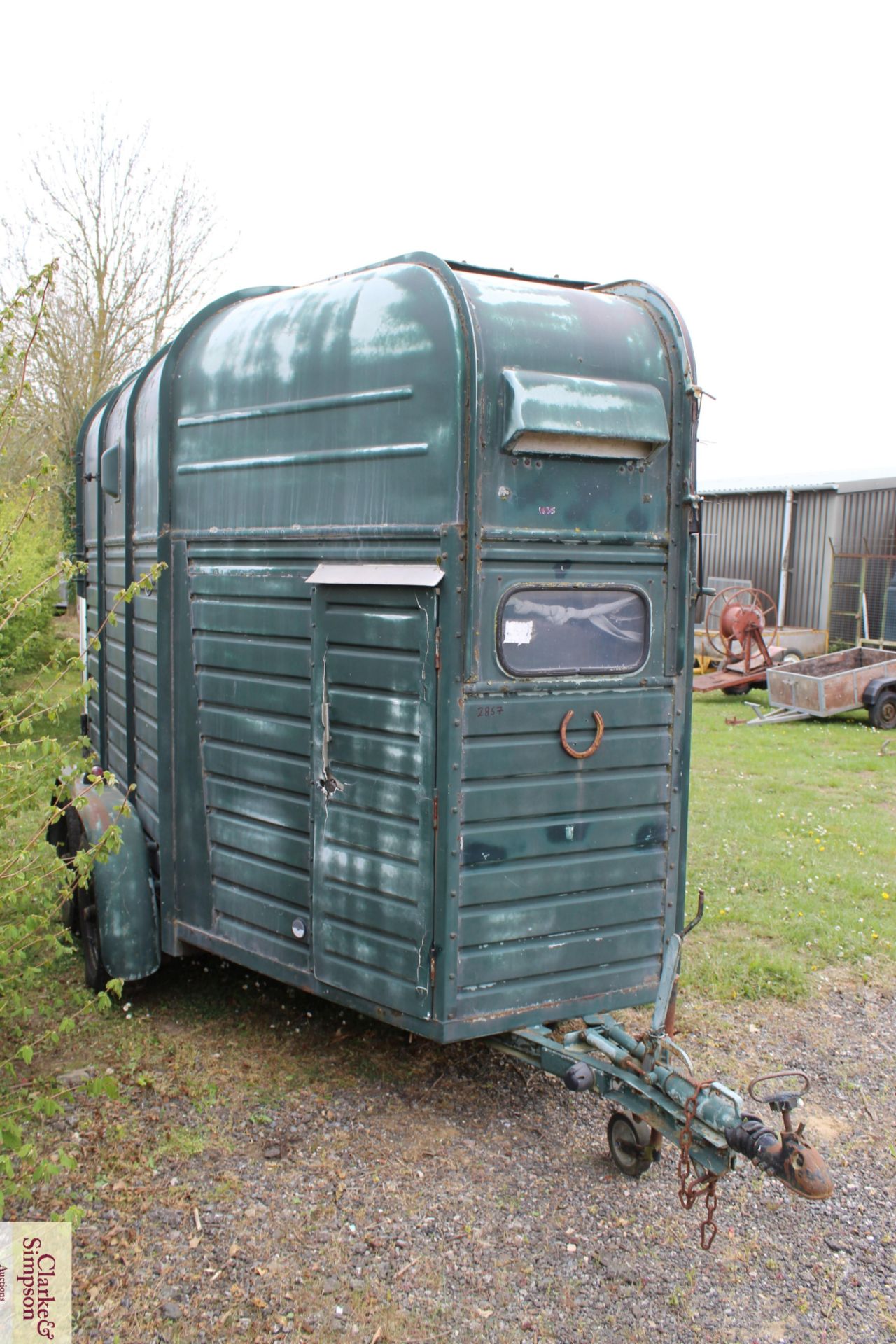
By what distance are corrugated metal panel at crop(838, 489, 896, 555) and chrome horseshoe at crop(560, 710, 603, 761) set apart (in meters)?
18.7

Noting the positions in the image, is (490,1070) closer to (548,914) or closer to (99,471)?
(548,914)

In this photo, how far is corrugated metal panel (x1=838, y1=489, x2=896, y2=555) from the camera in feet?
69.0

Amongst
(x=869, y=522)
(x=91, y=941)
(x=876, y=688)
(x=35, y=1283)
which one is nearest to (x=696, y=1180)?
(x=35, y=1283)

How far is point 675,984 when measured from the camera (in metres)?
4.61

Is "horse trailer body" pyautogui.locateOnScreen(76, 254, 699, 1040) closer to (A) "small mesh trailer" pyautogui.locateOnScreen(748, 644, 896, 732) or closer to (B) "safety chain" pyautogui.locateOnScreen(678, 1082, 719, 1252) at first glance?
(B) "safety chain" pyautogui.locateOnScreen(678, 1082, 719, 1252)

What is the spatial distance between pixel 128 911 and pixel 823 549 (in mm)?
19222

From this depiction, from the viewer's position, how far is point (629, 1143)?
4.18 m

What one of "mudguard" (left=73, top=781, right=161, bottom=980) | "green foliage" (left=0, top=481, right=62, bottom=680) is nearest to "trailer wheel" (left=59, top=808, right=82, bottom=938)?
"mudguard" (left=73, top=781, right=161, bottom=980)

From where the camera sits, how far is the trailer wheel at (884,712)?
15.1 m

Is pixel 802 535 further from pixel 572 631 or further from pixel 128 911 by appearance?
pixel 128 911

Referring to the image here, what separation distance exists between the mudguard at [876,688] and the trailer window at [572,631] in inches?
464

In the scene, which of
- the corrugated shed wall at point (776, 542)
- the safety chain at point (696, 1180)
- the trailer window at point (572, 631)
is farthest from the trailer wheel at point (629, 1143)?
the corrugated shed wall at point (776, 542)

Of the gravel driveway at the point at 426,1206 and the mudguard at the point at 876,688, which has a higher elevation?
the mudguard at the point at 876,688

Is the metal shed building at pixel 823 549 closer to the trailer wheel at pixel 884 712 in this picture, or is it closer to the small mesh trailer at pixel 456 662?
the trailer wheel at pixel 884 712
